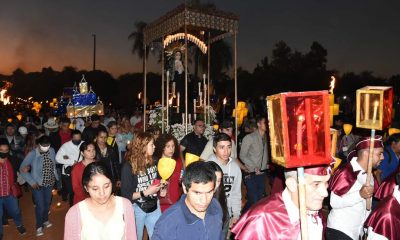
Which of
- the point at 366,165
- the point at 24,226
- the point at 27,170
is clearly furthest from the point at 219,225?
the point at 24,226

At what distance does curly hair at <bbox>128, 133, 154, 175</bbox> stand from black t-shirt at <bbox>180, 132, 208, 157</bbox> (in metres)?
3.78

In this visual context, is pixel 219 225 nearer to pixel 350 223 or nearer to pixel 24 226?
pixel 350 223

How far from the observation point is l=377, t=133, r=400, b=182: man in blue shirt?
7191mm

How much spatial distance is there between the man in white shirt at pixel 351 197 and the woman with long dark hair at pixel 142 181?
6.74 feet

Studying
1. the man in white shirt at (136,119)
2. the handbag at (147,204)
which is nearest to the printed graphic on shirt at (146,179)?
the handbag at (147,204)

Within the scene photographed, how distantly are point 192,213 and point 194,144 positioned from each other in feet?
19.9

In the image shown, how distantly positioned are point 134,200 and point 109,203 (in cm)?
167

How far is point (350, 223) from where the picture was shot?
4.34 metres

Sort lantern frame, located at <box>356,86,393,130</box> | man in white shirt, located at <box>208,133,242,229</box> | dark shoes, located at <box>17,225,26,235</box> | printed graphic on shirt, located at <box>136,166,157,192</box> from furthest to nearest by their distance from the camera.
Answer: dark shoes, located at <box>17,225,26,235</box>, man in white shirt, located at <box>208,133,242,229</box>, printed graphic on shirt, located at <box>136,166,157,192</box>, lantern frame, located at <box>356,86,393,130</box>

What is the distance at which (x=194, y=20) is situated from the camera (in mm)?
11594

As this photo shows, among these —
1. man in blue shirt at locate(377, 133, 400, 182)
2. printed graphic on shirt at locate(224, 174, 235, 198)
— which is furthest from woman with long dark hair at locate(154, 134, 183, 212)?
man in blue shirt at locate(377, 133, 400, 182)

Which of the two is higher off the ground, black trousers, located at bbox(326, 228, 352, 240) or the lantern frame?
the lantern frame

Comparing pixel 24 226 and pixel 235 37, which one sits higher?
pixel 235 37

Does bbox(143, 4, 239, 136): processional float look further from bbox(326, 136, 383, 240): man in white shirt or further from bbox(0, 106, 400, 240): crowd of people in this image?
bbox(326, 136, 383, 240): man in white shirt
